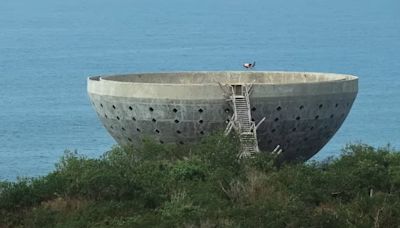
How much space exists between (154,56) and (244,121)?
6652 cm

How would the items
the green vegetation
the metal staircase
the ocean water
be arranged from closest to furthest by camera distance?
the green vegetation
the metal staircase
the ocean water

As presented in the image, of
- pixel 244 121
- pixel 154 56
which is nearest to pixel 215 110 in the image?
Result: pixel 244 121

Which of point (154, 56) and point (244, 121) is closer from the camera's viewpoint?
point (244, 121)

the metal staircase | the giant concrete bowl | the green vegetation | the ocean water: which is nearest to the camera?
the green vegetation

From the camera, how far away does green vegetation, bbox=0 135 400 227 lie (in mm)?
23953

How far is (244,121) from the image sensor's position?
29922mm

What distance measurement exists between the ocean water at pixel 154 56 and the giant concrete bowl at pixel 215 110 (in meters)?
12.9

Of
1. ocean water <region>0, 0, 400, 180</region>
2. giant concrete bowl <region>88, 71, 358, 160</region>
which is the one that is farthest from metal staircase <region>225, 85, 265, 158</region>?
ocean water <region>0, 0, 400, 180</region>

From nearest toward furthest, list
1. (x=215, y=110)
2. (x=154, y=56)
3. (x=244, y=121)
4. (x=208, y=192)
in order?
(x=208, y=192)
(x=244, y=121)
(x=215, y=110)
(x=154, y=56)

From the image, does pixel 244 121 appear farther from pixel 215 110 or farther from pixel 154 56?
pixel 154 56

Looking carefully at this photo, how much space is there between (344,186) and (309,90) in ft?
13.9

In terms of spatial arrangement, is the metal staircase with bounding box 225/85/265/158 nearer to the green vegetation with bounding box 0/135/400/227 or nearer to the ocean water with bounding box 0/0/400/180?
the green vegetation with bounding box 0/135/400/227

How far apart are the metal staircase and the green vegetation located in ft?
1.14

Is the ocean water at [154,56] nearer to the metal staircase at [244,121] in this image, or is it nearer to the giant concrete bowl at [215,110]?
the giant concrete bowl at [215,110]
